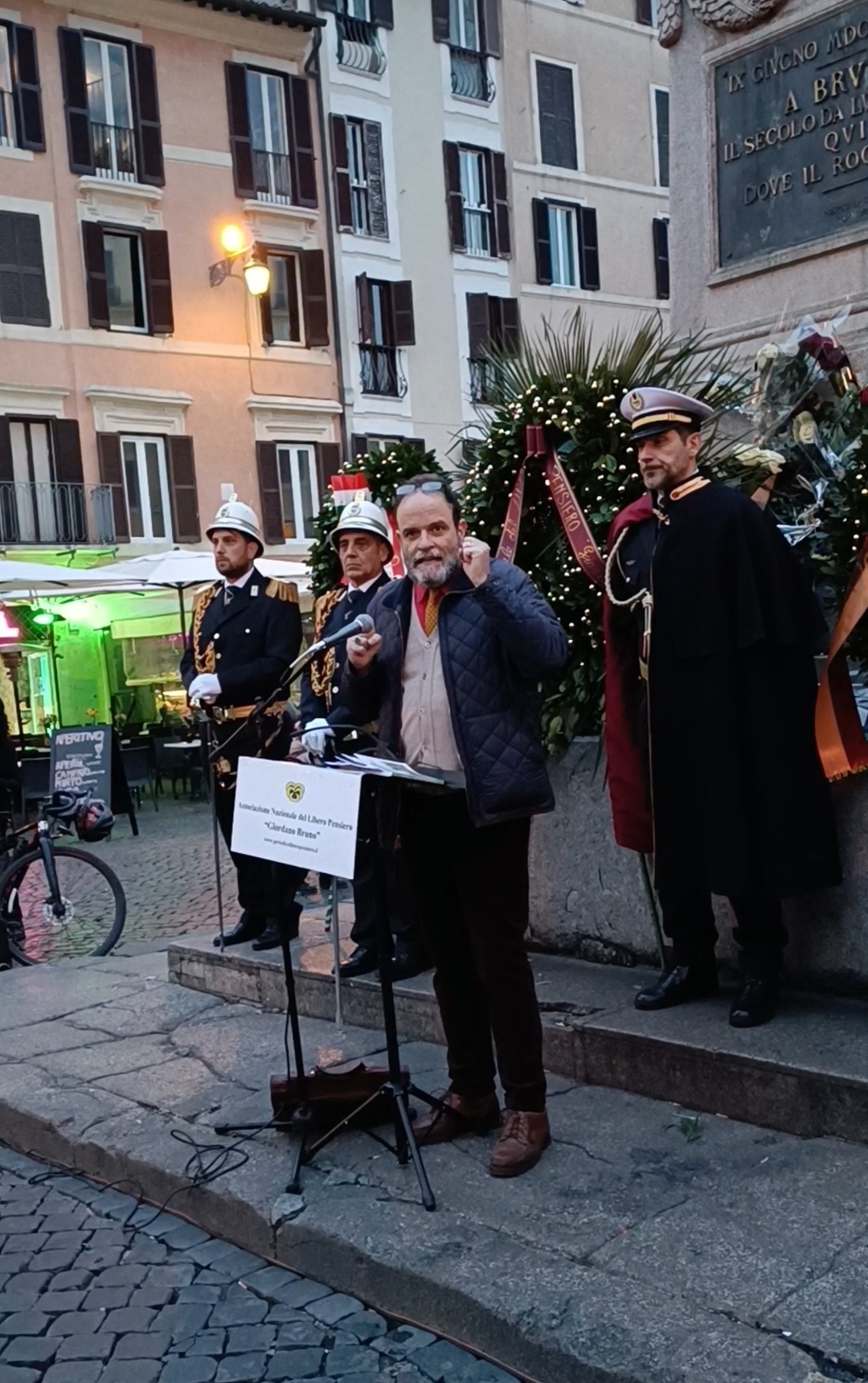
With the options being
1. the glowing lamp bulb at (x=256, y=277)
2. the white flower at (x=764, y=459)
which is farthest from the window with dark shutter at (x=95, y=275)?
the white flower at (x=764, y=459)

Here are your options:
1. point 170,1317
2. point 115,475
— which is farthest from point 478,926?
point 115,475

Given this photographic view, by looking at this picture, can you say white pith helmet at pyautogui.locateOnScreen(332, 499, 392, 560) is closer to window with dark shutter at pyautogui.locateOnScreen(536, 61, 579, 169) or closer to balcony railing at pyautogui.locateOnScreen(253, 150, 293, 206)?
balcony railing at pyautogui.locateOnScreen(253, 150, 293, 206)

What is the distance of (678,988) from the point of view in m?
4.43

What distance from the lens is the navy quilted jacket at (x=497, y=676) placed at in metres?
3.66

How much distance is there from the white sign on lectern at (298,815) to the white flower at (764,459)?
2.03m

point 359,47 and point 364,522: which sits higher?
point 359,47

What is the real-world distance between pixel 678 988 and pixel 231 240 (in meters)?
21.9

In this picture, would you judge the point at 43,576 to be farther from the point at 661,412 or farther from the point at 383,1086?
the point at 383,1086

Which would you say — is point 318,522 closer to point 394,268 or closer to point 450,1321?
point 450,1321

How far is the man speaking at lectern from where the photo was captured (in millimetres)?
3717

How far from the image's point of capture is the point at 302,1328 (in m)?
3.40

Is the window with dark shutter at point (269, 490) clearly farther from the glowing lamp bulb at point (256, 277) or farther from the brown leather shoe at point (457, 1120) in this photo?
the brown leather shoe at point (457, 1120)

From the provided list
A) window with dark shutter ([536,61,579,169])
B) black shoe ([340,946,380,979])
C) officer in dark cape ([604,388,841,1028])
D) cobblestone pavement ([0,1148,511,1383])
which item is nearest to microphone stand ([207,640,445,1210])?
cobblestone pavement ([0,1148,511,1383])

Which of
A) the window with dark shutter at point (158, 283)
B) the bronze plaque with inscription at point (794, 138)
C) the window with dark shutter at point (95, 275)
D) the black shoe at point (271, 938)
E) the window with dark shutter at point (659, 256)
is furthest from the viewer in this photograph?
the window with dark shutter at point (659, 256)
